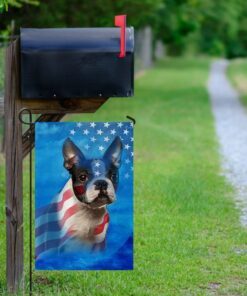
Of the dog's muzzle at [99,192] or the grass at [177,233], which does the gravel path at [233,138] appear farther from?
the dog's muzzle at [99,192]

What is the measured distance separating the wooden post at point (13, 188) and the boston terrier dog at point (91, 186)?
1.13ft

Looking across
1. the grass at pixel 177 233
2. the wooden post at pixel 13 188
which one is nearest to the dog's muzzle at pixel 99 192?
the wooden post at pixel 13 188

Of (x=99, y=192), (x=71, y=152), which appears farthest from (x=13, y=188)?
(x=99, y=192)

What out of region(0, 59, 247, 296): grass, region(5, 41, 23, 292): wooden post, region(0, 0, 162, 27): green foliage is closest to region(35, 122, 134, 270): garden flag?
region(5, 41, 23, 292): wooden post

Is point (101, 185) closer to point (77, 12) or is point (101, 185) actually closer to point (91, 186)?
point (91, 186)

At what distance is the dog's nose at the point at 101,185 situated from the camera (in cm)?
590

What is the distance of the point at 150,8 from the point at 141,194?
1552 cm

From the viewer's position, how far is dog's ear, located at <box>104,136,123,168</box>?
5.91m

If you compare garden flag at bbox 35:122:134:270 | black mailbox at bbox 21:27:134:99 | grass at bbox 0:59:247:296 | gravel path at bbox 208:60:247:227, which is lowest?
gravel path at bbox 208:60:247:227

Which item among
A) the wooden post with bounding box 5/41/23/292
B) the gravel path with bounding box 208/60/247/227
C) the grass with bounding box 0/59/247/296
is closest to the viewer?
the wooden post with bounding box 5/41/23/292

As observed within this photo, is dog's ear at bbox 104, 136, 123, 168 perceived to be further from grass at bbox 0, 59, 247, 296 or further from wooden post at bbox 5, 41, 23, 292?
grass at bbox 0, 59, 247, 296

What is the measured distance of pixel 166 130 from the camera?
18.9m

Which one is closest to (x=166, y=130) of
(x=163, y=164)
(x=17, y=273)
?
(x=163, y=164)

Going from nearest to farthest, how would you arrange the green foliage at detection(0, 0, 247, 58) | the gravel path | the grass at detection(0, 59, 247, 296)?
1. the grass at detection(0, 59, 247, 296)
2. the gravel path
3. the green foliage at detection(0, 0, 247, 58)
